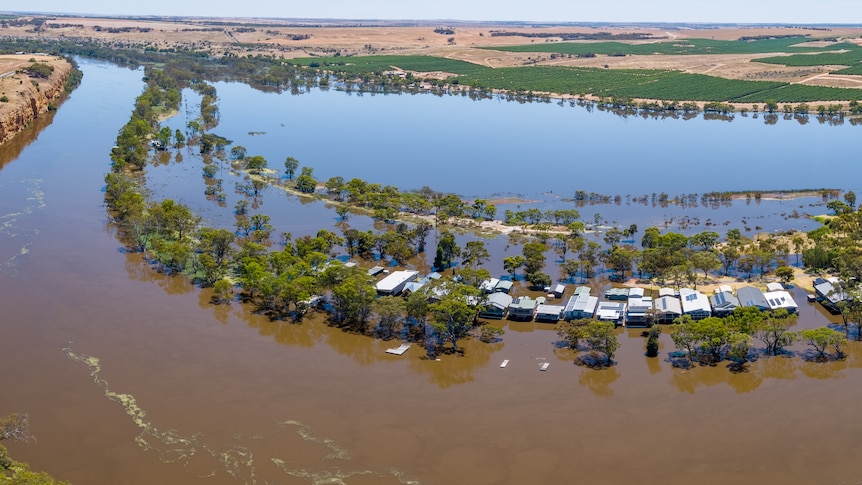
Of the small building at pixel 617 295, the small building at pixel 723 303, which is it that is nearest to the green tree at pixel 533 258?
the small building at pixel 617 295

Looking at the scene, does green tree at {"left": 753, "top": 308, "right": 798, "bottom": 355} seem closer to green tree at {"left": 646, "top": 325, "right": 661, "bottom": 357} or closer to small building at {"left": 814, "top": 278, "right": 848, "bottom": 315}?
small building at {"left": 814, "top": 278, "right": 848, "bottom": 315}

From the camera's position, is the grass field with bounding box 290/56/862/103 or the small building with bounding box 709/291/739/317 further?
the grass field with bounding box 290/56/862/103

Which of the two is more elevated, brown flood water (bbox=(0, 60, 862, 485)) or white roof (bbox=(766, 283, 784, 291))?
white roof (bbox=(766, 283, 784, 291))

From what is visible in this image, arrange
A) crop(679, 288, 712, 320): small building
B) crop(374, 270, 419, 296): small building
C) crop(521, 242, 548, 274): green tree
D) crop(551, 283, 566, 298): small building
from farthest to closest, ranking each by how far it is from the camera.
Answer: crop(521, 242, 548, 274): green tree
crop(551, 283, 566, 298): small building
crop(374, 270, 419, 296): small building
crop(679, 288, 712, 320): small building

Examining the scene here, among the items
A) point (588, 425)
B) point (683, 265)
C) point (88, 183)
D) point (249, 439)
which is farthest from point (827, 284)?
point (88, 183)

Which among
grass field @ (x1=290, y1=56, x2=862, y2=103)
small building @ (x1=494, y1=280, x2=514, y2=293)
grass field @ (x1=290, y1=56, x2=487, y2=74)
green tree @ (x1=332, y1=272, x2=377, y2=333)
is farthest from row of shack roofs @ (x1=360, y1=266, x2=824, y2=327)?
grass field @ (x1=290, y1=56, x2=487, y2=74)

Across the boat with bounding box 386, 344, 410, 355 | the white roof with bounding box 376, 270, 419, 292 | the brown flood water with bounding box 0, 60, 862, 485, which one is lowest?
the brown flood water with bounding box 0, 60, 862, 485

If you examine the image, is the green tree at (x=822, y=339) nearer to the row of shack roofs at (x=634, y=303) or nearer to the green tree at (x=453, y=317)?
the row of shack roofs at (x=634, y=303)
